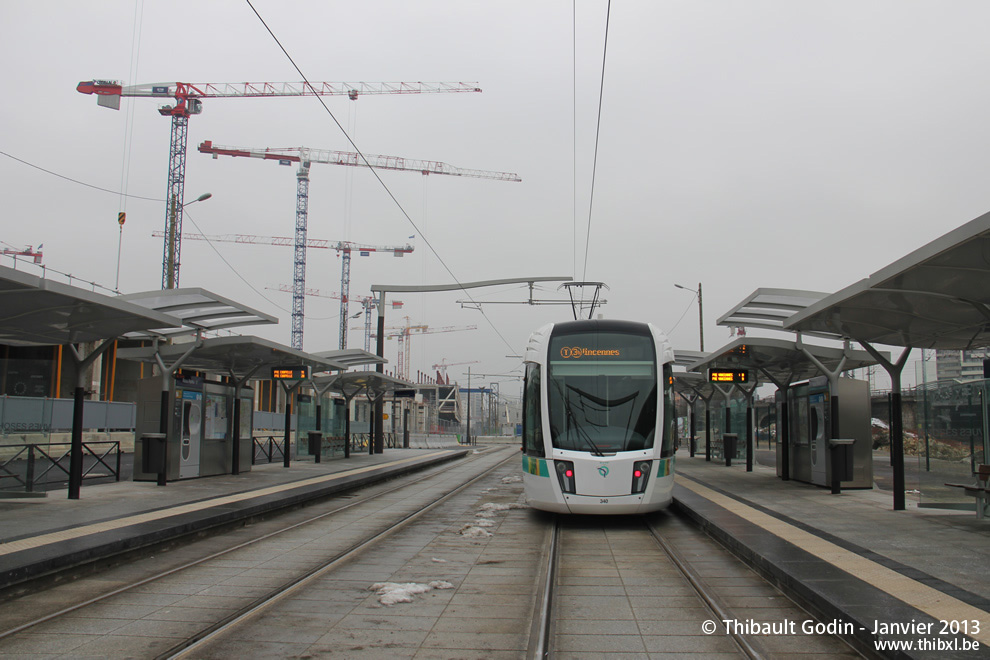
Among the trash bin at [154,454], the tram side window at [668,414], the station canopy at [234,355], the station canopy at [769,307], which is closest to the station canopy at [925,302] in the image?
the station canopy at [769,307]

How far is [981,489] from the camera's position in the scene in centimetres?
1078

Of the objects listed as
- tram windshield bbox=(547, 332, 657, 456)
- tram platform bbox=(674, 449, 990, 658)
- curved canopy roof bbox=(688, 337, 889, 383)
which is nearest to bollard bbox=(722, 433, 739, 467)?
curved canopy roof bbox=(688, 337, 889, 383)

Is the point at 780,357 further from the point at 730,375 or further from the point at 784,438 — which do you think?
the point at 784,438

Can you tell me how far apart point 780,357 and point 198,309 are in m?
13.4

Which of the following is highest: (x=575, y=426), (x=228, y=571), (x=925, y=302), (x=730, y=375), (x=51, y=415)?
(x=925, y=302)

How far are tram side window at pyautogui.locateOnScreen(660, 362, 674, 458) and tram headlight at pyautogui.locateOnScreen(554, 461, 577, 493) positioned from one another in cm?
143

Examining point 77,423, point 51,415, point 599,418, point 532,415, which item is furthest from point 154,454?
point 599,418

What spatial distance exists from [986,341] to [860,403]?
368 cm

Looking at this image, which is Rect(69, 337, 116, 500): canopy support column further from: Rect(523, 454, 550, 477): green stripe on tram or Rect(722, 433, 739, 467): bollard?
Rect(722, 433, 739, 467): bollard

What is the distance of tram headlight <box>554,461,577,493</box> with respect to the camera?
1143cm

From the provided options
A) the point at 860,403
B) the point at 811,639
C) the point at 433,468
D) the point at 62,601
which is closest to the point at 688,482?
the point at 860,403

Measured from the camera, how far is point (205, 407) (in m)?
18.5

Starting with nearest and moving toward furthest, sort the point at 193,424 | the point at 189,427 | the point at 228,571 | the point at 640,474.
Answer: the point at 228,571 → the point at 640,474 → the point at 189,427 → the point at 193,424

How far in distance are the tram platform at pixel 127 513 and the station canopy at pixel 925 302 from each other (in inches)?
378
